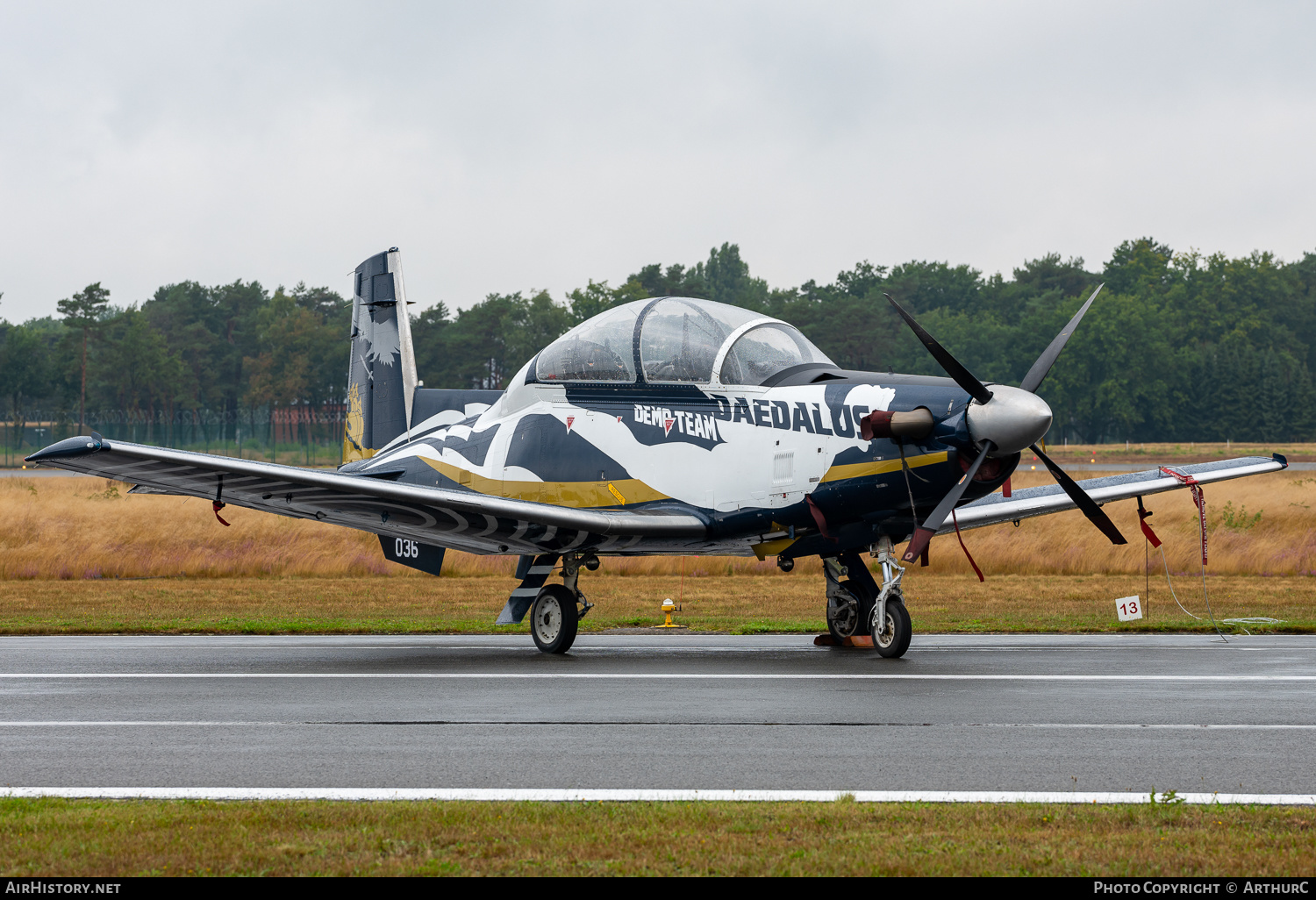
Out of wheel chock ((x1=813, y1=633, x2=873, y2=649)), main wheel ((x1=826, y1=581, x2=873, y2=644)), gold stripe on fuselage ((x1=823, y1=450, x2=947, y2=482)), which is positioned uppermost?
gold stripe on fuselage ((x1=823, y1=450, x2=947, y2=482))

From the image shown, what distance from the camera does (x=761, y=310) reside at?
118 meters

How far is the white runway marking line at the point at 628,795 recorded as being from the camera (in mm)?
6191

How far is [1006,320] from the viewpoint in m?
135

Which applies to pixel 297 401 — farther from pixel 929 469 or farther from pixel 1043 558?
pixel 929 469

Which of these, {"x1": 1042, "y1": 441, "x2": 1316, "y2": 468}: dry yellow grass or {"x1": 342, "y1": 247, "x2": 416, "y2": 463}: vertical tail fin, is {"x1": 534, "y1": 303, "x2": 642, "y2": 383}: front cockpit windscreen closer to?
{"x1": 342, "y1": 247, "x2": 416, "y2": 463}: vertical tail fin

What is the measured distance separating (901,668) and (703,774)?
538cm

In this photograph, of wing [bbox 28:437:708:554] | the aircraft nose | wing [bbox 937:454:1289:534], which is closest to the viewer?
the aircraft nose

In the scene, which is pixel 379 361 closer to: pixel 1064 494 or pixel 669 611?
pixel 669 611

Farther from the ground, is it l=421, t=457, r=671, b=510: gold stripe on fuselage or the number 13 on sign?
l=421, t=457, r=671, b=510: gold stripe on fuselage

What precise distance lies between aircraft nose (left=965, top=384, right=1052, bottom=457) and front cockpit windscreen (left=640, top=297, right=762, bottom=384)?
3087 millimetres

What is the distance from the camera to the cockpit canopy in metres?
13.7

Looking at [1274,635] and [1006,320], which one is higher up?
[1006,320]

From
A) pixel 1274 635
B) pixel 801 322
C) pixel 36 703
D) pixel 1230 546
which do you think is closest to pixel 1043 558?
pixel 1230 546

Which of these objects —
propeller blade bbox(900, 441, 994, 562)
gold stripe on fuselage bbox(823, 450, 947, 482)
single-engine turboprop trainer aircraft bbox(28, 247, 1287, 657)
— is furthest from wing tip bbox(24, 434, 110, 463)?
propeller blade bbox(900, 441, 994, 562)
